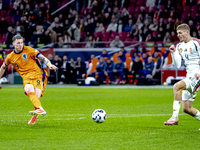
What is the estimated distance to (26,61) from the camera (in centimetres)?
827

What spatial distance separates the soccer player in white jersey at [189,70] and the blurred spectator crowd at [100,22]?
15048 millimetres

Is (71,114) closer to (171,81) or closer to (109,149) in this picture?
(109,149)

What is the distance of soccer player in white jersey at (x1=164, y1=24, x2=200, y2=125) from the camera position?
A: 7.30 metres

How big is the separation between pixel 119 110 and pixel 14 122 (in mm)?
3473

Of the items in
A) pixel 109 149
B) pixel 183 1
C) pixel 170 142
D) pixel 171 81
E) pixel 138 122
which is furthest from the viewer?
pixel 183 1

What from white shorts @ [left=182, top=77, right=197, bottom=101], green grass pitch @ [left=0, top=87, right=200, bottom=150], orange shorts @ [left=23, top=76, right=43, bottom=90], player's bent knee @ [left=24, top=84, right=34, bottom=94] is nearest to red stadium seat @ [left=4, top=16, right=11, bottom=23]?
green grass pitch @ [left=0, top=87, right=200, bottom=150]

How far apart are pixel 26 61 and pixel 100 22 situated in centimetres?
1803

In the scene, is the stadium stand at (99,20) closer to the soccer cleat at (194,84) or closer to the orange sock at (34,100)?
the orange sock at (34,100)

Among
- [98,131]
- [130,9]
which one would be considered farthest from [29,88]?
[130,9]

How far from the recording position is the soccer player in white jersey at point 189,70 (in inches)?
287

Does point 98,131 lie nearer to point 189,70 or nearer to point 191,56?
point 189,70

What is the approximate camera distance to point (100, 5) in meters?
26.8

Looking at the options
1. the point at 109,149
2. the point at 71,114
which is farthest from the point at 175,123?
the point at 71,114

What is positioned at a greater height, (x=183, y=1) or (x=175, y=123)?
(x=183, y=1)
